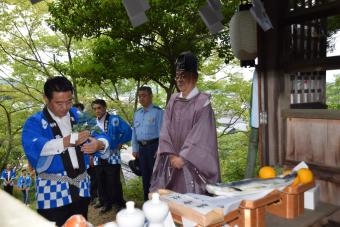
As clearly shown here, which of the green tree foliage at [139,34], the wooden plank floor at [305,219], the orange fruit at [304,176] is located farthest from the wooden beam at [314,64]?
the green tree foliage at [139,34]

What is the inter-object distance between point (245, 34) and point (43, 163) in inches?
128

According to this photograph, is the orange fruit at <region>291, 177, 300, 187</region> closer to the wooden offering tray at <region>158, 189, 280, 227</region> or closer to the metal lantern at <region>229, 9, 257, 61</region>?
the wooden offering tray at <region>158, 189, 280, 227</region>

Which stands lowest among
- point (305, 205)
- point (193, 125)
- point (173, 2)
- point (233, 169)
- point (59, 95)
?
point (233, 169)

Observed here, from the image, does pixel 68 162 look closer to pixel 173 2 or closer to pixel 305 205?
pixel 305 205

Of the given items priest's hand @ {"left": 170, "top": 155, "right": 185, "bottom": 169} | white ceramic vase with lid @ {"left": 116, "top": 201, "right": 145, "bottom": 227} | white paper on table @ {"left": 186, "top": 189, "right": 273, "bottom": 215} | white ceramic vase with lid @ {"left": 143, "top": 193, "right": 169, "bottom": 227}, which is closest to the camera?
white ceramic vase with lid @ {"left": 116, "top": 201, "right": 145, "bottom": 227}

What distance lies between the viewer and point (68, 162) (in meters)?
3.17

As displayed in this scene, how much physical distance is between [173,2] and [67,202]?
592 centimetres

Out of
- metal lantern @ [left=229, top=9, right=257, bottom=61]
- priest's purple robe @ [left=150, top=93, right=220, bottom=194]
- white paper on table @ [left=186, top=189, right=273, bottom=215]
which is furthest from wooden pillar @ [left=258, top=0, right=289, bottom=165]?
white paper on table @ [left=186, top=189, right=273, bottom=215]

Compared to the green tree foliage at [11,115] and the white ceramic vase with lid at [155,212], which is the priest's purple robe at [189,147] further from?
the green tree foliage at [11,115]

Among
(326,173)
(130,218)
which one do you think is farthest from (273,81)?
(130,218)

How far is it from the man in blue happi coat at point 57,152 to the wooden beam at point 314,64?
248cm

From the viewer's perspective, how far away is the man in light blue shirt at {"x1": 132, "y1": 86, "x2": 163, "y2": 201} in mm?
6930

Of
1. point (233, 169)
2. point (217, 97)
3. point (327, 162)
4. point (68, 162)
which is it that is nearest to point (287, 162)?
point (327, 162)

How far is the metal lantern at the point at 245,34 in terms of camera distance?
4660 mm
